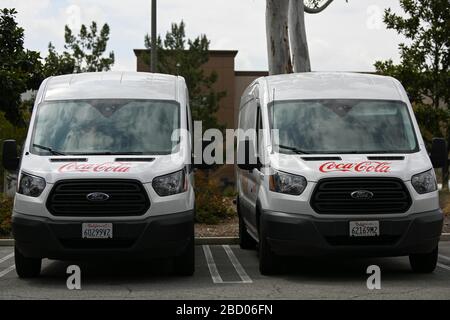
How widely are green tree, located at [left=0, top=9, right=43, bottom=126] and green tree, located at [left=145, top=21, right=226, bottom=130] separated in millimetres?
14379

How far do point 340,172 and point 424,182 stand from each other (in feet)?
3.43

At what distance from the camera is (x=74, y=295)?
873 centimetres

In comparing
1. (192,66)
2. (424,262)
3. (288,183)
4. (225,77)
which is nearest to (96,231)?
(288,183)

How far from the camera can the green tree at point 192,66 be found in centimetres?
3522

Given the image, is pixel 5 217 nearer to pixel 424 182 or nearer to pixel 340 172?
pixel 340 172

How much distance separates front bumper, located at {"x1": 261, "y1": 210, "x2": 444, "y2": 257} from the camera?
929 cm

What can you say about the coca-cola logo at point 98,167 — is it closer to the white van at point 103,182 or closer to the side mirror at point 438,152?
the white van at point 103,182

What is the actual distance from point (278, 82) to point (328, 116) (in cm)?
98

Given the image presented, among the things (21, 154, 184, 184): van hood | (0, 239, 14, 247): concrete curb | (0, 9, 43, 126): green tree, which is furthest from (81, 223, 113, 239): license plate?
(0, 9, 43, 126): green tree

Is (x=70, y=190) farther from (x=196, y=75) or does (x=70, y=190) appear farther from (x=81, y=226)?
(x=196, y=75)

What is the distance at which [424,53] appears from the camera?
78.0ft

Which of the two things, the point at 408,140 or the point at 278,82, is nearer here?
the point at 408,140

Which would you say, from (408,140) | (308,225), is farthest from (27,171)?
(408,140)

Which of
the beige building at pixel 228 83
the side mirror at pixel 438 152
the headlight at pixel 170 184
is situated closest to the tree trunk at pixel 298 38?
the side mirror at pixel 438 152
